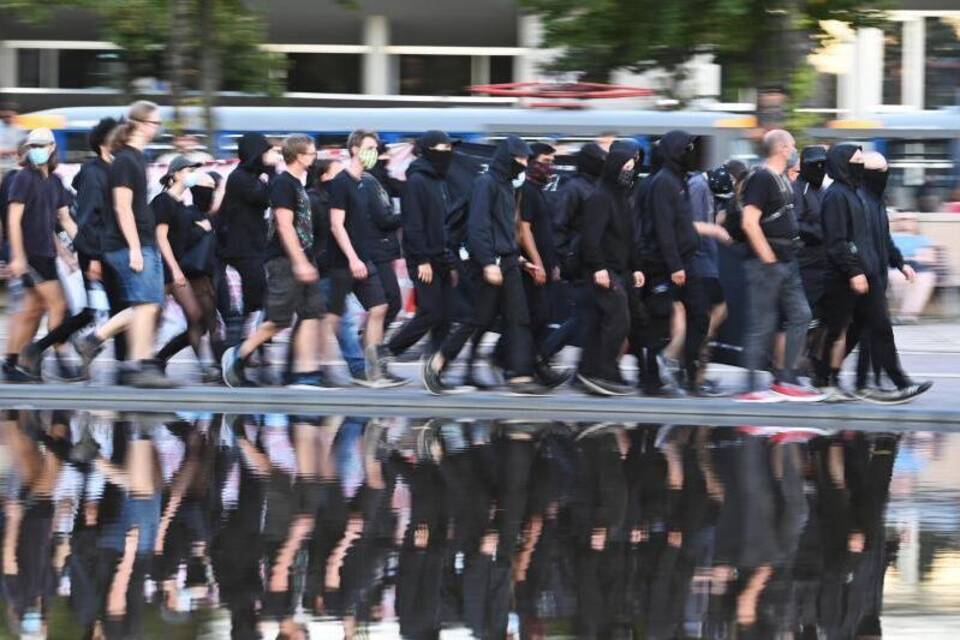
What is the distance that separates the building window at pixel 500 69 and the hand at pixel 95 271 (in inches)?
918

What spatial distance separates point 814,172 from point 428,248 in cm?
264

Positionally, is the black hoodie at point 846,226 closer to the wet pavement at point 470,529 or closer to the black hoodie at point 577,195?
the wet pavement at point 470,529

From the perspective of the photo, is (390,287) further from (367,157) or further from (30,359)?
(30,359)

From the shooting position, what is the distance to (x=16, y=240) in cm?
1173

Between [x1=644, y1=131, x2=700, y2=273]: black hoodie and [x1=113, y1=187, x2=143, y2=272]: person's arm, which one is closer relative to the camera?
[x1=113, y1=187, x2=143, y2=272]: person's arm

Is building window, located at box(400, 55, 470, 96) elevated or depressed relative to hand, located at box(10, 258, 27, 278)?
elevated

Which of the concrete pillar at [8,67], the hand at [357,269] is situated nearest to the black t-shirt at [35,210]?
the hand at [357,269]

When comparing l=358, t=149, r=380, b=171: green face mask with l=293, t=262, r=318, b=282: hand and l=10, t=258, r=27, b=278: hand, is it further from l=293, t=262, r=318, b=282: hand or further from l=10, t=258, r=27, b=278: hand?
l=10, t=258, r=27, b=278: hand

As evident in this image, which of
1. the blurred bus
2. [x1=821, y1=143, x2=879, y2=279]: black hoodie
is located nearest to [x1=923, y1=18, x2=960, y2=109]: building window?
the blurred bus

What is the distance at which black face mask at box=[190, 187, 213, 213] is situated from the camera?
41.0 ft

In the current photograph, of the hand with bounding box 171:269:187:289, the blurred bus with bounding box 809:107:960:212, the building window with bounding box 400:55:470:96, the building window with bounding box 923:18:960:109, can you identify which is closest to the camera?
the hand with bounding box 171:269:187:289

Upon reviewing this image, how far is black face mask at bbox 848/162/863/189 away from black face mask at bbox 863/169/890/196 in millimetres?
31

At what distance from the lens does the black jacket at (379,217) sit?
12.3 meters

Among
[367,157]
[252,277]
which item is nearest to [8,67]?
[367,157]
